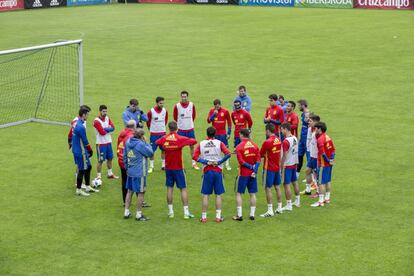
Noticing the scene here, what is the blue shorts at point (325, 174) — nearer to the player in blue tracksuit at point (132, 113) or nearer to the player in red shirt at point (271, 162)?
the player in red shirt at point (271, 162)

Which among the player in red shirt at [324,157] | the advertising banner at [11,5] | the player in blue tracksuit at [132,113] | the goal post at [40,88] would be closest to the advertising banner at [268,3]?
the advertising banner at [11,5]

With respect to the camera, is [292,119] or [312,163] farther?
[292,119]

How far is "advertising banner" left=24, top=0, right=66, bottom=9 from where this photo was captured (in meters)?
64.8

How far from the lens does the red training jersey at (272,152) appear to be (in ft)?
61.0

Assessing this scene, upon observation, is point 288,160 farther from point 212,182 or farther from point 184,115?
point 184,115

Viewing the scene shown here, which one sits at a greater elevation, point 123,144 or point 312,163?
point 123,144

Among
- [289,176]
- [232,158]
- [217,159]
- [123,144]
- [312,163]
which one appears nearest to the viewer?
[217,159]

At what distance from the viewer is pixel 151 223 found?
18.5m

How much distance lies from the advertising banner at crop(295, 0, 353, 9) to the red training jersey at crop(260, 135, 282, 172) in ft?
145

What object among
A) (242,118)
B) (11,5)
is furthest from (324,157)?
(11,5)

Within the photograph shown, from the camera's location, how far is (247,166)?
1819 cm

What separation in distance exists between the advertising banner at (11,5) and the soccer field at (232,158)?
992cm

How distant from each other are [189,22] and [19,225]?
1537 inches

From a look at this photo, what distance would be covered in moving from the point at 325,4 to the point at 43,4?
24.3 meters
